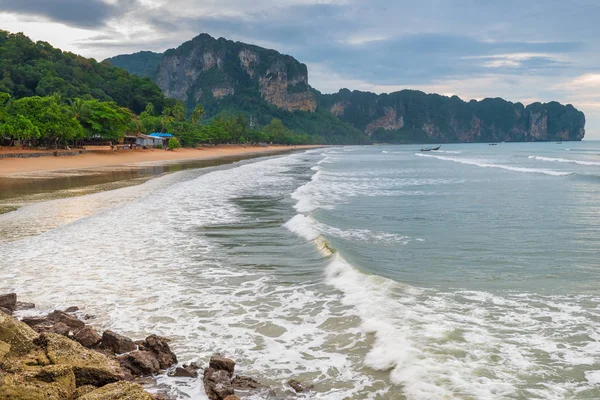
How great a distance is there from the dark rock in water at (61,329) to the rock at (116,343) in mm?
626

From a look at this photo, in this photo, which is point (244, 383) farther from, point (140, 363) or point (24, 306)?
point (24, 306)

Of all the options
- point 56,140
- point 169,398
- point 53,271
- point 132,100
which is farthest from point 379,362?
point 132,100

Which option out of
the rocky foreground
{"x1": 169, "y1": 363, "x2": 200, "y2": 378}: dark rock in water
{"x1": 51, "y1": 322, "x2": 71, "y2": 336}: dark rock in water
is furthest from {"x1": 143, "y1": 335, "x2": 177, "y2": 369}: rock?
{"x1": 51, "y1": 322, "x2": 71, "y2": 336}: dark rock in water

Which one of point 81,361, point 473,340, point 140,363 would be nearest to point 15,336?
point 81,361

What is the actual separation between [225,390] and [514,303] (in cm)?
566

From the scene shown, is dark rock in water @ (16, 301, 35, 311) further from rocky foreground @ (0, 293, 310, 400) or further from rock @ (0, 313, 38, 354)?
rock @ (0, 313, 38, 354)

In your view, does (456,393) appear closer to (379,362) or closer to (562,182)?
(379,362)

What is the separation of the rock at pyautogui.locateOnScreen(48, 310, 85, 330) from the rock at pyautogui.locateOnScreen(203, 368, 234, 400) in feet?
8.11

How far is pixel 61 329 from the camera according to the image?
6914 mm

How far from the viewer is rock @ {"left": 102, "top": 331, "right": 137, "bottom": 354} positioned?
6.58 metres

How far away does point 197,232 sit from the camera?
15.8 m

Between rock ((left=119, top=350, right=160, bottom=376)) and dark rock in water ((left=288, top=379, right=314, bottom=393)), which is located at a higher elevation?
rock ((left=119, top=350, right=160, bottom=376))

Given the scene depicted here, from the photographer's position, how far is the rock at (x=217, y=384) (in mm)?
5473

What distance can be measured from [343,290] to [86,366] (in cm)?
537
